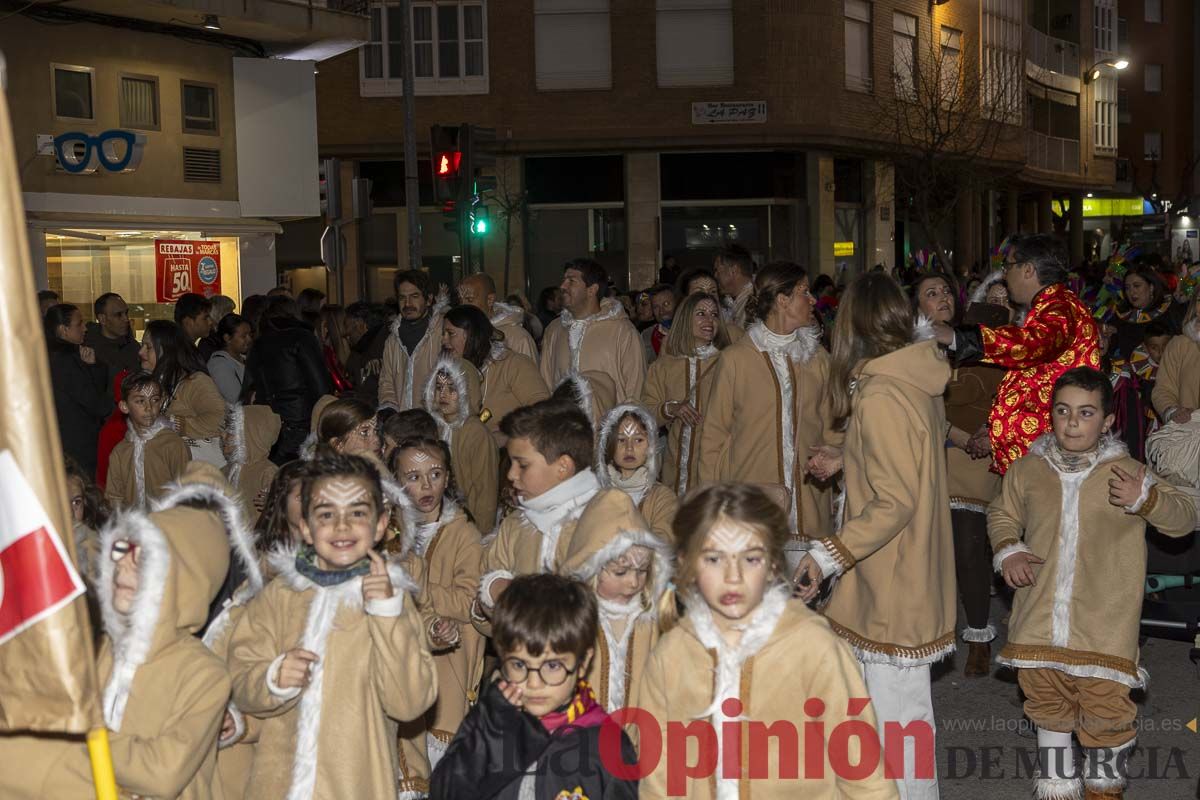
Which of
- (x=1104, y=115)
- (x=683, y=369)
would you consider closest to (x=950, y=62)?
(x=1104, y=115)

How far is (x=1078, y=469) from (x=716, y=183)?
26006 mm

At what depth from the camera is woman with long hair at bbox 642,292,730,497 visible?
28.9ft

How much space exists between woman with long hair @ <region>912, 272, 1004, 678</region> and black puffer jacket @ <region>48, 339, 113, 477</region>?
5474 millimetres

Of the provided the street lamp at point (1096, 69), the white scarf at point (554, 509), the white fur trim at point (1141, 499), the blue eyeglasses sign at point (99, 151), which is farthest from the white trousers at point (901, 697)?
the street lamp at point (1096, 69)

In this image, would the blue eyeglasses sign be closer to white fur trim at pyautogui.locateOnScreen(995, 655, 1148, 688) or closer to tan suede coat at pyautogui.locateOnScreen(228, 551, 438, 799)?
tan suede coat at pyautogui.locateOnScreen(228, 551, 438, 799)

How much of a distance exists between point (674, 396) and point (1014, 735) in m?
3.12

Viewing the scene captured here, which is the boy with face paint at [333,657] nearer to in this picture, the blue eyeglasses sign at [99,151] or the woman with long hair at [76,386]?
the woman with long hair at [76,386]

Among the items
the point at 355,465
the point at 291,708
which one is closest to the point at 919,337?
the point at 355,465

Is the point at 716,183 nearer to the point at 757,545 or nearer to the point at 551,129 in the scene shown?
the point at 551,129

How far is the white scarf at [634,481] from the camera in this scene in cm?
628

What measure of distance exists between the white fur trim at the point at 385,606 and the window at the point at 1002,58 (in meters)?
32.1

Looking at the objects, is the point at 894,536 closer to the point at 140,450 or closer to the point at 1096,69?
the point at 140,450

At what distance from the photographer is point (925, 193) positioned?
1074 inches

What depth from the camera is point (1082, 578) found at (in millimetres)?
5676
